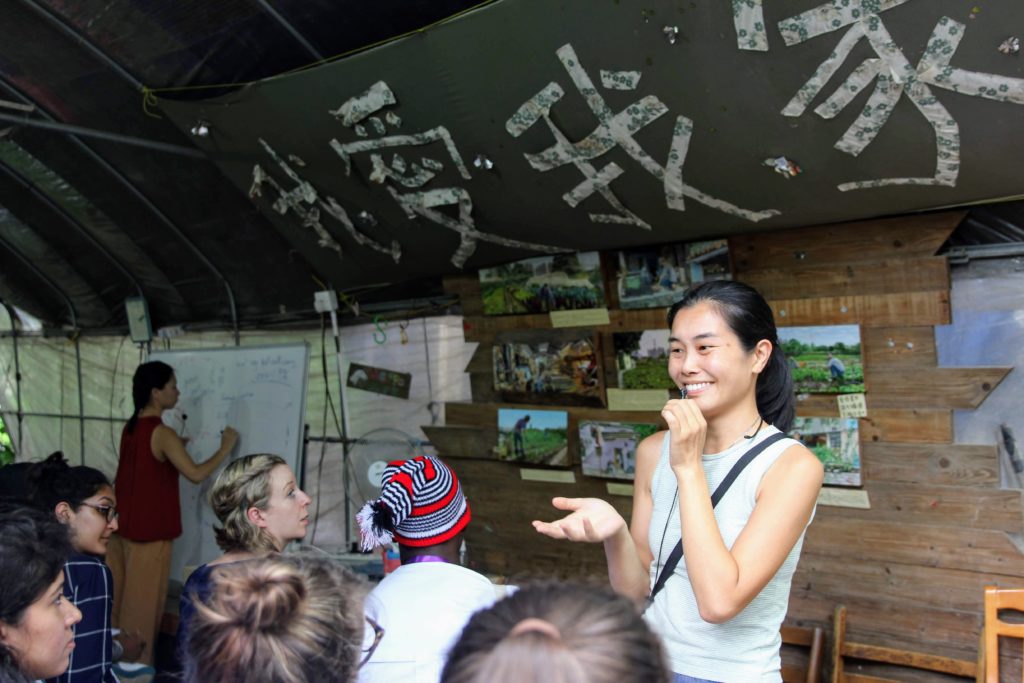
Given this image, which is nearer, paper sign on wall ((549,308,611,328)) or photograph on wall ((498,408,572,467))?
paper sign on wall ((549,308,611,328))

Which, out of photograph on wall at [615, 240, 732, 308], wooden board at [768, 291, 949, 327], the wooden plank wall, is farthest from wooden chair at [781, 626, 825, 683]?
photograph on wall at [615, 240, 732, 308]

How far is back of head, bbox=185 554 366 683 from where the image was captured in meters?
0.99

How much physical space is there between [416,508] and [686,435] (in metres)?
0.68

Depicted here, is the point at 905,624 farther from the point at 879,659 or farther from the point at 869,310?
the point at 869,310

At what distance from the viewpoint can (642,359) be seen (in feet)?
10.9

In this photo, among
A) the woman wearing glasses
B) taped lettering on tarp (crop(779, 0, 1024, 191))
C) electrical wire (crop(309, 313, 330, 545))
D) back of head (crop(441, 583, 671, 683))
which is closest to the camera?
back of head (crop(441, 583, 671, 683))

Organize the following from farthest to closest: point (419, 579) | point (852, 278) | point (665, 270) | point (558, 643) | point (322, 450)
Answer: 1. point (322, 450)
2. point (665, 270)
3. point (852, 278)
4. point (419, 579)
5. point (558, 643)

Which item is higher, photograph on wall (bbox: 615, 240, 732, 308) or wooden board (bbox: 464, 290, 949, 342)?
photograph on wall (bbox: 615, 240, 732, 308)

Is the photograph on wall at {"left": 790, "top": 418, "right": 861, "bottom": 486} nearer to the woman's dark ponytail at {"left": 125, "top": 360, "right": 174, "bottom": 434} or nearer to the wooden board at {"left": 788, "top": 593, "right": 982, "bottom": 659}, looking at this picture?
the wooden board at {"left": 788, "top": 593, "right": 982, "bottom": 659}

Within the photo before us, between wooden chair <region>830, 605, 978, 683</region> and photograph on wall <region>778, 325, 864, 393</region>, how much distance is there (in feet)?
2.46

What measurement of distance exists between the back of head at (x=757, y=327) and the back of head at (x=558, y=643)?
2.73 feet

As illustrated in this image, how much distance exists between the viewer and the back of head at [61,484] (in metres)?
2.67

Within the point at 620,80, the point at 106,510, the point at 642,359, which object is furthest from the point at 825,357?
→ the point at 106,510

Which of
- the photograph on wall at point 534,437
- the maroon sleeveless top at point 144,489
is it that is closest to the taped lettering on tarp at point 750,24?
the photograph on wall at point 534,437
